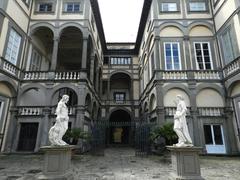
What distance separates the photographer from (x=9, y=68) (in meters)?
14.2

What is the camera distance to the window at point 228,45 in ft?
47.1

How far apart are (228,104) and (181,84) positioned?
406 centimetres

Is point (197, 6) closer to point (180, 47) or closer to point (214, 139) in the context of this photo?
point (180, 47)

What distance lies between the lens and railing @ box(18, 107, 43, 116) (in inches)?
597

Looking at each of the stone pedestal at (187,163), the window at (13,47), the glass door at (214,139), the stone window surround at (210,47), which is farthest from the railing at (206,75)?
the window at (13,47)

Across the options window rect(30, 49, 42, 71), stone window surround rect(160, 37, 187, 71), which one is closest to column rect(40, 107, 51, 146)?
window rect(30, 49, 42, 71)

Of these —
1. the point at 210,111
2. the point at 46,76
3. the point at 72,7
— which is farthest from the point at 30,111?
the point at 210,111

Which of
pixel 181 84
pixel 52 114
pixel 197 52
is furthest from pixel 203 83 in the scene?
pixel 52 114

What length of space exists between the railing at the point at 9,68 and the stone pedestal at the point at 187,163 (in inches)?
525

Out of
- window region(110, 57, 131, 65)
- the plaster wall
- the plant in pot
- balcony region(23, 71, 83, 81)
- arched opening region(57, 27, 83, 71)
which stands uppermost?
window region(110, 57, 131, 65)

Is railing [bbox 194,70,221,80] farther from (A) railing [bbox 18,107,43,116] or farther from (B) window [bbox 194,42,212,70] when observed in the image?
(A) railing [bbox 18,107,43,116]

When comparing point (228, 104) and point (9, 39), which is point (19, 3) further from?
point (228, 104)

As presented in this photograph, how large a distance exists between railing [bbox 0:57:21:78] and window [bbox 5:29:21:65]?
496 mm

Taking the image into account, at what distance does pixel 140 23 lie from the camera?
2259 centimetres
